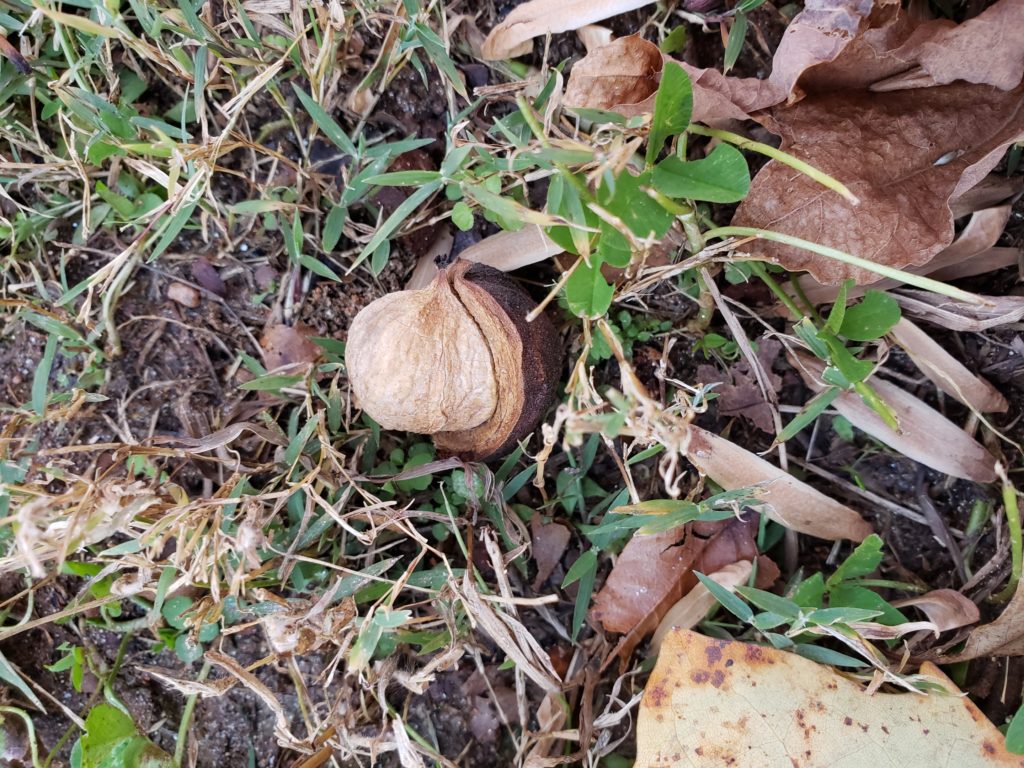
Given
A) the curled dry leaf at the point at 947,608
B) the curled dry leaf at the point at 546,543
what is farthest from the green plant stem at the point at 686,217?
the curled dry leaf at the point at 947,608

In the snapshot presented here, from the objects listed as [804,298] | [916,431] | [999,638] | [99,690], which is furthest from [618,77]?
[99,690]

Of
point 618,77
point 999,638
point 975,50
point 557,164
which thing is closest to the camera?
point 557,164

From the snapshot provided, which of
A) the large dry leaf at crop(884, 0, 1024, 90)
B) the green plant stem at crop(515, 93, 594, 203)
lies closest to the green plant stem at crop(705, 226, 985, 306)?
the green plant stem at crop(515, 93, 594, 203)

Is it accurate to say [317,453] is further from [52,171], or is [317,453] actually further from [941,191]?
[941,191]

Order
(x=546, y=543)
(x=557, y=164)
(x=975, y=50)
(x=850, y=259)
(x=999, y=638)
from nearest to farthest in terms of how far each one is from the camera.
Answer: (x=557, y=164)
(x=850, y=259)
(x=975, y=50)
(x=999, y=638)
(x=546, y=543)

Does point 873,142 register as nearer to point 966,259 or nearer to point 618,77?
point 966,259

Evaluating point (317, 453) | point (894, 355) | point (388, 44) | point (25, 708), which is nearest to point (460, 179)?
point (388, 44)

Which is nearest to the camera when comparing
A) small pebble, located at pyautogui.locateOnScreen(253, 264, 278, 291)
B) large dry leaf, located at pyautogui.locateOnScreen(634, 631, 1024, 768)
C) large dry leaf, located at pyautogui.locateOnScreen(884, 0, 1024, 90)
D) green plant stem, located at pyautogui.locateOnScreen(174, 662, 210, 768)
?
large dry leaf, located at pyautogui.locateOnScreen(884, 0, 1024, 90)

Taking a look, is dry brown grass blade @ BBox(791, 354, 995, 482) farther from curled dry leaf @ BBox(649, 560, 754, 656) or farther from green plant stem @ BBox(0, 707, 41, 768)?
green plant stem @ BBox(0, 707, 41, 768)

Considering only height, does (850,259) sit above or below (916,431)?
above
